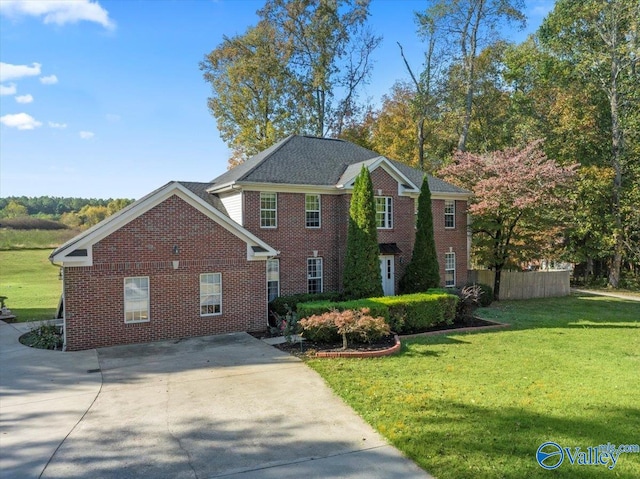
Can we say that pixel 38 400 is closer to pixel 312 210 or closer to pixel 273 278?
pixel 273 278

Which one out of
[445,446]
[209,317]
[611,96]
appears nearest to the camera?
[445,446]

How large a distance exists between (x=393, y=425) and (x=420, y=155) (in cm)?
3029

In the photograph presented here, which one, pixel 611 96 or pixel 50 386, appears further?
pixel 611 96

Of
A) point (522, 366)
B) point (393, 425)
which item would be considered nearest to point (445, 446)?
point (393, 425)

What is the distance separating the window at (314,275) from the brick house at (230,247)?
0.05 meters

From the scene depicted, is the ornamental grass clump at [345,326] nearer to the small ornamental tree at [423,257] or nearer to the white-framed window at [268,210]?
the white-framed window at [268,210]

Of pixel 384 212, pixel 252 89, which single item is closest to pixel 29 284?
pixel 252 89

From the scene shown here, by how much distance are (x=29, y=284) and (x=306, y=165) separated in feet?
102

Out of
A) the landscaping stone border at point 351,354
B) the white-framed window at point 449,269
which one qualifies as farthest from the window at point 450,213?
the landscaping stone border at point 351,354

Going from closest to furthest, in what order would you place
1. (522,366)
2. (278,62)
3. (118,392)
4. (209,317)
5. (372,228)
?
1. (118,392)
2. (522,366)
3. (209,317)
4. (372,228)
5. (278,62)

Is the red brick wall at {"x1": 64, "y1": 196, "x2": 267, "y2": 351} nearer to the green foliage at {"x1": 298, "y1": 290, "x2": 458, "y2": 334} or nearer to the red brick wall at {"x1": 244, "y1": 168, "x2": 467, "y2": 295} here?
the green foliage at {"x1": 298, "y1": 290, "x2": 458, "y2": 334}

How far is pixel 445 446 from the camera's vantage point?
637cm

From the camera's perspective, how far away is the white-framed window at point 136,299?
526 inches

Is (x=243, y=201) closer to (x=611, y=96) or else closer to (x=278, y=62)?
(x=278, y=62)
